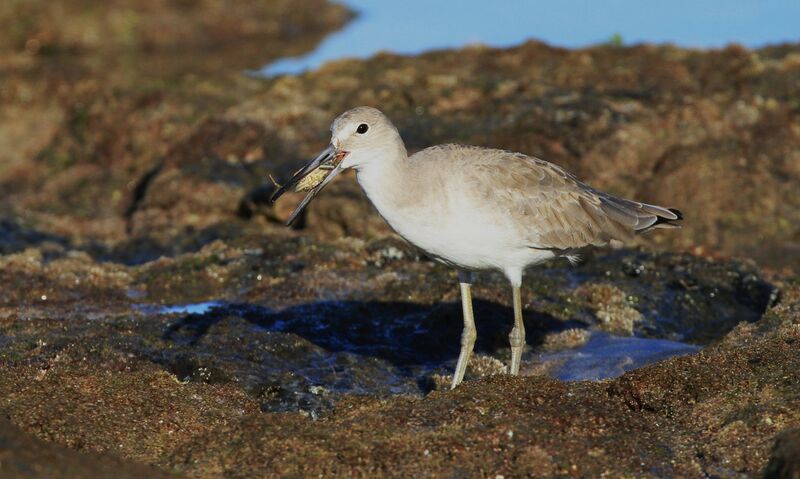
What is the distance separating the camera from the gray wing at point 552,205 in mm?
10719

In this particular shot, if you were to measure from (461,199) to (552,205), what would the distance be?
1.45 meters

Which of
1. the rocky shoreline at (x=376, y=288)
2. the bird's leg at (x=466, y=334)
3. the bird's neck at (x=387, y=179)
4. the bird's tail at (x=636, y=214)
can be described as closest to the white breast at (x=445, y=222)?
the bird's neck at (x=387, y=179)

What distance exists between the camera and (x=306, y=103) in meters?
22.2

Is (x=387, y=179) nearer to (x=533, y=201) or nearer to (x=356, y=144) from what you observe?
(x=356, y=144)

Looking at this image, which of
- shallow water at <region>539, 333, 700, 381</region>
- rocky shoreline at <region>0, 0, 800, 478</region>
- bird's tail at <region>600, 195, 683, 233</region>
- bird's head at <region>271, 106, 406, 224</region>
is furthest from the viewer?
Result: bird's tail at <region>600, 195, 683, 233</region>

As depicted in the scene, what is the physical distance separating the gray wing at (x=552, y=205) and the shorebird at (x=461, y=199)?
0.01 metres

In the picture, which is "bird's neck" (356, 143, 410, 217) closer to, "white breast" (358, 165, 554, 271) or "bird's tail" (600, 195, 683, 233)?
"white breast" (358, 165, 554, 271)

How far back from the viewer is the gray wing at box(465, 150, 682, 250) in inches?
422

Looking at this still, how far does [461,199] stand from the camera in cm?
1027

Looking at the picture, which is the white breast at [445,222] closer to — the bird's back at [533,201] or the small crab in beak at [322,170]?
the bird's back at [533,201]

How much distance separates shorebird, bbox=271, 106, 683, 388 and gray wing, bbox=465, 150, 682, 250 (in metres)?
0.01

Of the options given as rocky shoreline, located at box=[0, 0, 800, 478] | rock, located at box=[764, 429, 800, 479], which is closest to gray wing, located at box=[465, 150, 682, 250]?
rocky shoreline, located at box=[0, 0, 800, 478]

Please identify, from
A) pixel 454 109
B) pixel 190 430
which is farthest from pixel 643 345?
pixel 454 109

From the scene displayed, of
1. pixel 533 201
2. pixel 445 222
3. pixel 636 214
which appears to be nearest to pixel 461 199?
pixel 445 222
